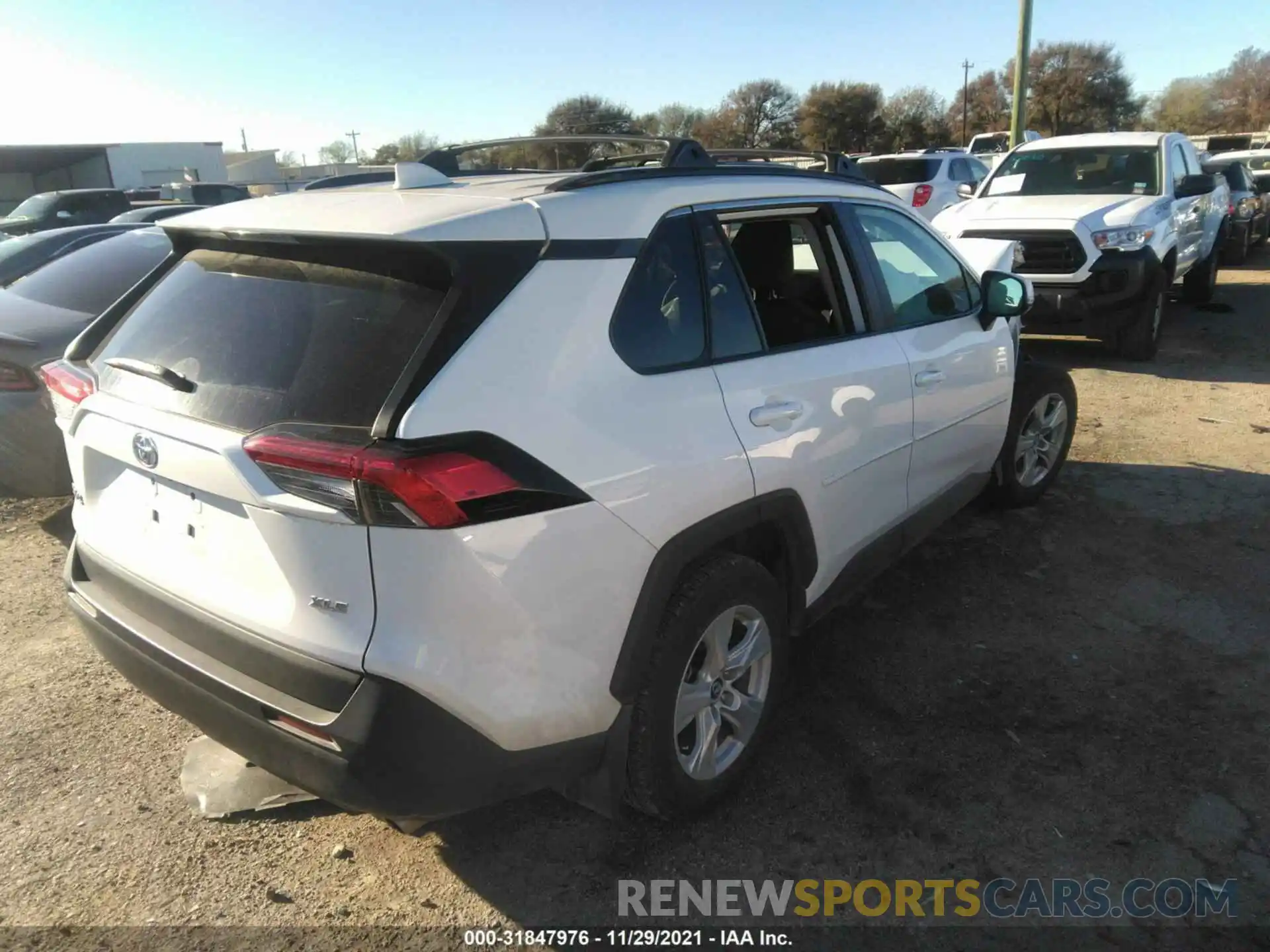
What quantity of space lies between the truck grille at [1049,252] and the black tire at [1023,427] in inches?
138

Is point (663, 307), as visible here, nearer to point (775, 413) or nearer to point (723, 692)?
point (775, 413)

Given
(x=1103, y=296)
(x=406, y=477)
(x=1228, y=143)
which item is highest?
(x=1228, y=143)

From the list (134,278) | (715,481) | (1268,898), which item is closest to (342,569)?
(715,481)

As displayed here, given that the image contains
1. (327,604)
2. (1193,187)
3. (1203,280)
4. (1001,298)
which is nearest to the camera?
(327,604)

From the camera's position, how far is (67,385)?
9.03 ft

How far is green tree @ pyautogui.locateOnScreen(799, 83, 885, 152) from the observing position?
5422 cm

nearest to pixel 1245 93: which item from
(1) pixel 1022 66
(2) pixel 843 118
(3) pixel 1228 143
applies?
(2) pixel 843 118

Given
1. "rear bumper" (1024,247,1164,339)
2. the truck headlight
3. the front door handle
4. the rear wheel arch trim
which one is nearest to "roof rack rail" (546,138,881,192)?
the front door handle

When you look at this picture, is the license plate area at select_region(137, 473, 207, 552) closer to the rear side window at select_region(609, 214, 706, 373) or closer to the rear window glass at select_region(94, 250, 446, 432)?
the rear window glass at select_region(94, 250, 446, 432)

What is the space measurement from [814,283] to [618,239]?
1.36 metres

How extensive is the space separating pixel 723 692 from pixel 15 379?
3.73 metres

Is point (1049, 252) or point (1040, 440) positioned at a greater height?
point (1049, 252)

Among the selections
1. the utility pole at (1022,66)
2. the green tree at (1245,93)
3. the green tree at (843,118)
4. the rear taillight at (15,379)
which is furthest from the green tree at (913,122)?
the rear taillight at (15,379)

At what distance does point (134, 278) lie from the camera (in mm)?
5168
